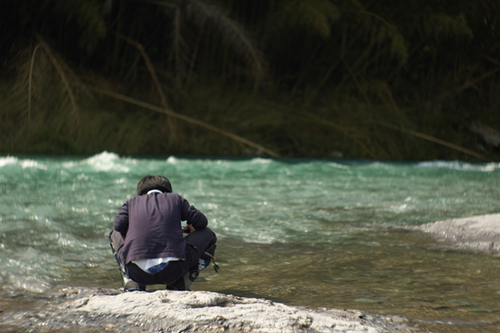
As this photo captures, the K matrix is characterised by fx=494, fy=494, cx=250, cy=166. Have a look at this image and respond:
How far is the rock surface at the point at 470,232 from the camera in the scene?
378 cm


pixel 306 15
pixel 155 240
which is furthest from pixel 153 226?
pixel 306 15

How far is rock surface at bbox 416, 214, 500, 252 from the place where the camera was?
378cm

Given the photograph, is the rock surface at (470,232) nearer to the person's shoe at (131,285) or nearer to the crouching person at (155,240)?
the crouching person at (155,240)

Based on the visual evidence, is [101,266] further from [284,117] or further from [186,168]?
[284,117]

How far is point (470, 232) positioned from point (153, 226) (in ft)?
8.98

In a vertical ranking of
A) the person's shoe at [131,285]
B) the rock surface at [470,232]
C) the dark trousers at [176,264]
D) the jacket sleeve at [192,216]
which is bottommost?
the rock surface at [470,232]

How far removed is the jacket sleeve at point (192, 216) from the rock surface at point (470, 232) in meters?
2.14

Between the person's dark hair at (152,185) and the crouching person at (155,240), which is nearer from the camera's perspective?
the crouching person at (155,240)

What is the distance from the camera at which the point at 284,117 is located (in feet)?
34.2

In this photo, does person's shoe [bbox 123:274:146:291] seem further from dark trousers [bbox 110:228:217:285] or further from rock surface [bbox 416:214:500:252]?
rock surface [bbox 416:214:500:252]

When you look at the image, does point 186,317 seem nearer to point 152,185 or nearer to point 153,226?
point 153,226

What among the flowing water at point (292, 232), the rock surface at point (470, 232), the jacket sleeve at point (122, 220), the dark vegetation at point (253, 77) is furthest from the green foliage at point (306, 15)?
the jacket sleeve at point (122, 220)

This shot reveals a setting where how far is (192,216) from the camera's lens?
9.11ft

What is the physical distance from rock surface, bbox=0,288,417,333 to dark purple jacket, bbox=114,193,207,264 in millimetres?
287
